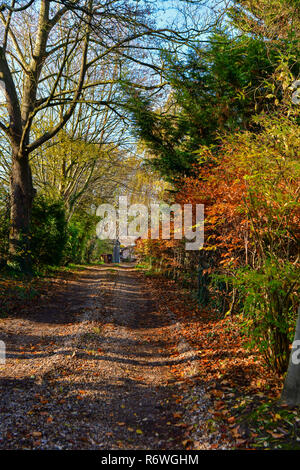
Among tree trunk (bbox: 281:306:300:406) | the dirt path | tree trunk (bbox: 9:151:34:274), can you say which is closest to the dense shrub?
tree trunk (bbox: 9:151:34:274)

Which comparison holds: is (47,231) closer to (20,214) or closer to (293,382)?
(20,214)

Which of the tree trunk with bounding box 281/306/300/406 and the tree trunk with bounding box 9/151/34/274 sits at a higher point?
the tree trunk with bounding box 9/151/34/274

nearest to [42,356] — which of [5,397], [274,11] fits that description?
[5,397]

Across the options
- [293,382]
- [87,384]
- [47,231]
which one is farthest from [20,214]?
[293,382]

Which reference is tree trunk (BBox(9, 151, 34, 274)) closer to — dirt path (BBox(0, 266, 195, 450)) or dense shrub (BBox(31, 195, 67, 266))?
dense shrub (BBox(31, 195, 67, 266))

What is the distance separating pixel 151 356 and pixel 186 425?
2.27 meters

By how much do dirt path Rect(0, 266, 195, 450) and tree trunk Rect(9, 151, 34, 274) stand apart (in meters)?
2.66

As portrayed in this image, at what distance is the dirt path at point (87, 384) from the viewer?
10.5ft

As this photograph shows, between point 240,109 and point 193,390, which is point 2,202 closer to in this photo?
point 240,109

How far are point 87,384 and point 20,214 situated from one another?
751 centimetres

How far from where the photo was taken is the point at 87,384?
4277 millimetres

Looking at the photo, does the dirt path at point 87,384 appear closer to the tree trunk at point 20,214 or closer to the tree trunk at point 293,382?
the tree trunk at point 293,382

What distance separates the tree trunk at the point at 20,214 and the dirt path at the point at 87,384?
2.66 meters

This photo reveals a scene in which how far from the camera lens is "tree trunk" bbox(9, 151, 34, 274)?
10328 mm
